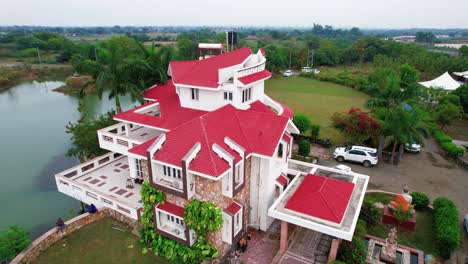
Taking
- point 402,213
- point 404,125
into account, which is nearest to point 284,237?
point 402,213

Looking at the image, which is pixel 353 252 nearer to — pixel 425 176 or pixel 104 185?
pixel 425 176

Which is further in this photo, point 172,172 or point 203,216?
point 172,172

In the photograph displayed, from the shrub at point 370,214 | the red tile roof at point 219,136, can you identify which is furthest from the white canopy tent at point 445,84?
the red tile roof at point 219,136

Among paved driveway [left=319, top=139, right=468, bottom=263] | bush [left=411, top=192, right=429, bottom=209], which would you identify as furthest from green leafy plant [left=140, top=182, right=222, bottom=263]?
paved driveway [left=319, top=139, right=468, bottom=263]

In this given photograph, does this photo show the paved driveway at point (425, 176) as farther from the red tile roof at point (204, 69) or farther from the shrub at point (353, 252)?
the red tile roof at point (204, 69)

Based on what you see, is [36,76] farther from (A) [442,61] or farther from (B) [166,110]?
(A) [442,61]

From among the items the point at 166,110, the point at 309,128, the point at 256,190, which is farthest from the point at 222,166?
the point at 309,128

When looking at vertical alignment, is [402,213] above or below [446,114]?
below
